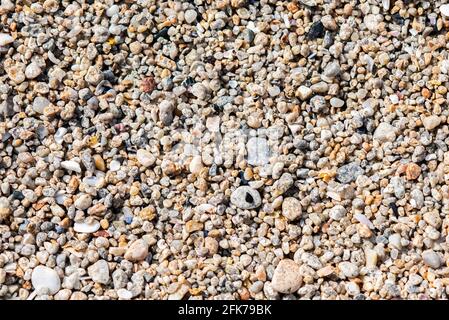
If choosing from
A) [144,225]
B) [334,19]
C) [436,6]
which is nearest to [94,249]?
[144,225]

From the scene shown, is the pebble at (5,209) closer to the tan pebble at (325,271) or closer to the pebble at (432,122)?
the tan pebble at (325,271)

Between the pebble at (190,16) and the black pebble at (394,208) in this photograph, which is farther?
the pebble at (190,16)

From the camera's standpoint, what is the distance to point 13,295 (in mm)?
2133

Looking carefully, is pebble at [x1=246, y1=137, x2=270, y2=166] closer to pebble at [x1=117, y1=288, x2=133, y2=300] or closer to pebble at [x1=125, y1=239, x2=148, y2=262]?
pebble at [x1=125, y1=239, x2=148, y2=262]

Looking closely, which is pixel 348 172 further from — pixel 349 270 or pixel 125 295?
pixel 125 295

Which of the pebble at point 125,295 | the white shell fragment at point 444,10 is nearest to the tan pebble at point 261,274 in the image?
the pebble at point 125,295

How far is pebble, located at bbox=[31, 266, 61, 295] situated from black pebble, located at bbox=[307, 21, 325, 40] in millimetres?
1155

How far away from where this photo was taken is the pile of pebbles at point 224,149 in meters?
2.17

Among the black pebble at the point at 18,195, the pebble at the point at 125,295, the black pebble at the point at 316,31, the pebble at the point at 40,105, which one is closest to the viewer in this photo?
the pebble at the point at 125,295

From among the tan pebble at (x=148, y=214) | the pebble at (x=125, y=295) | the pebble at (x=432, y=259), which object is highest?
the tan pebble at (x=148, y=214)

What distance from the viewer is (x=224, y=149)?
7.56 ft

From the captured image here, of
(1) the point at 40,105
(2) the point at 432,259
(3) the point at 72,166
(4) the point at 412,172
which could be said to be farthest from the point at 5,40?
(2) the point at 432,259

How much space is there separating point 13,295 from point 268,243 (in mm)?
789

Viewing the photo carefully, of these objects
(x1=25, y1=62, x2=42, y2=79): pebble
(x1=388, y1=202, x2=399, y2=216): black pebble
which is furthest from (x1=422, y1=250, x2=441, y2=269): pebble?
(x1=25, y1=62, x2=42, y2=79): pebble
